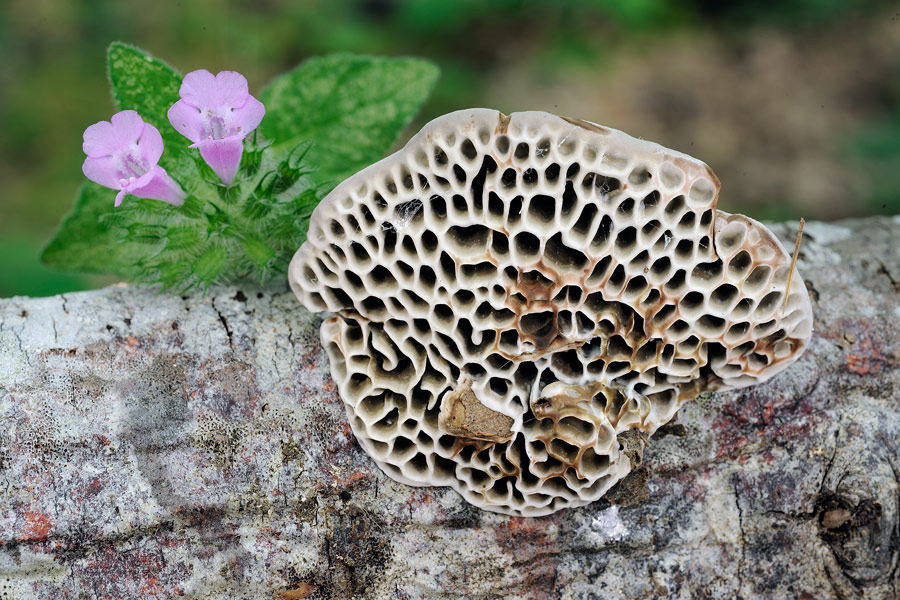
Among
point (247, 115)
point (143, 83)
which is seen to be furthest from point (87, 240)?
point (247, 115)

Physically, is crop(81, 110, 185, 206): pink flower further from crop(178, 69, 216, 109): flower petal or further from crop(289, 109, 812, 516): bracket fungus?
crop(289, 109, 812, 516): bracket fungus

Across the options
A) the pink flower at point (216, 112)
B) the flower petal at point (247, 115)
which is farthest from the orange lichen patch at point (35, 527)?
the flower petal at point (247, 115)

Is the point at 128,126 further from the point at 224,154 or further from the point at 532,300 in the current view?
the point at 532,300

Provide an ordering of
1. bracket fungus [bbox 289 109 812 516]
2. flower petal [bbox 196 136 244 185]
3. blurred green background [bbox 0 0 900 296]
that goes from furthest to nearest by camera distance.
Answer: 1. blurred green background [bbox 0 0 900 296]
2. flower petal [bbox 196 136 244 185]
3. bracket fungus [bbox 289 109 812 516]

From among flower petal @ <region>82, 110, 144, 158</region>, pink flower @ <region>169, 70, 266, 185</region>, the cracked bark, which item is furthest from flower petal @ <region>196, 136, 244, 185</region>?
the cracked bark

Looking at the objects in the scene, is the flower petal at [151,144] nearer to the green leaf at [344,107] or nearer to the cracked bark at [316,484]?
the cracked bark at [316,484]

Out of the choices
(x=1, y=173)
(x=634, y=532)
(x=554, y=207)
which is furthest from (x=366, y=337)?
(x=1, y=173)
